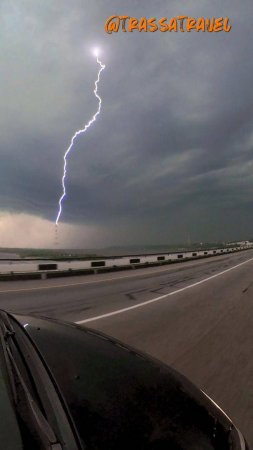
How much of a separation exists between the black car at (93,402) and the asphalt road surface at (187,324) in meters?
1.38

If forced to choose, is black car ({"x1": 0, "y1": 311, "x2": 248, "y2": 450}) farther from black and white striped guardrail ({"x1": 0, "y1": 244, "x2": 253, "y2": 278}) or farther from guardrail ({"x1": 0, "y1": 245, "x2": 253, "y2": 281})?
black and white striped guardrail ({"x1": 0, "y1": 244, "x2": 253, "y2": 278})

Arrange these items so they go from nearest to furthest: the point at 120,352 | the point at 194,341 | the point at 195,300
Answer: the point at 120,352, the point at 194,341, the point at 195,300

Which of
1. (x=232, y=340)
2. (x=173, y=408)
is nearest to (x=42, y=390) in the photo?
(x=173, y=408)

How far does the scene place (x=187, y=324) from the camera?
7.33 m

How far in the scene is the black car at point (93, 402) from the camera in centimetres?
130

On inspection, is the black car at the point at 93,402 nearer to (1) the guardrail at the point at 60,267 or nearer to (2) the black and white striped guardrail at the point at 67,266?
(1) the guardrail at the point at 60,267

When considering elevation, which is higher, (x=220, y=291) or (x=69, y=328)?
(x=69, y=328)

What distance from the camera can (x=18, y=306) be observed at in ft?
31.0

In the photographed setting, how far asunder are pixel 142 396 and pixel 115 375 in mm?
258

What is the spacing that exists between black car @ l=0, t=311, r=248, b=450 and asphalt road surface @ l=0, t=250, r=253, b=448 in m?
1.38

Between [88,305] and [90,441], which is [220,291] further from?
[90,441]

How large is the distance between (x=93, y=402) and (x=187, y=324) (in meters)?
6.06

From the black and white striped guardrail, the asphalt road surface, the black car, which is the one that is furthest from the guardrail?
the black car

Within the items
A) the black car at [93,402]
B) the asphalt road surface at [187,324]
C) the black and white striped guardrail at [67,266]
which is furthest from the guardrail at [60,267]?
the black car at [93,402]
